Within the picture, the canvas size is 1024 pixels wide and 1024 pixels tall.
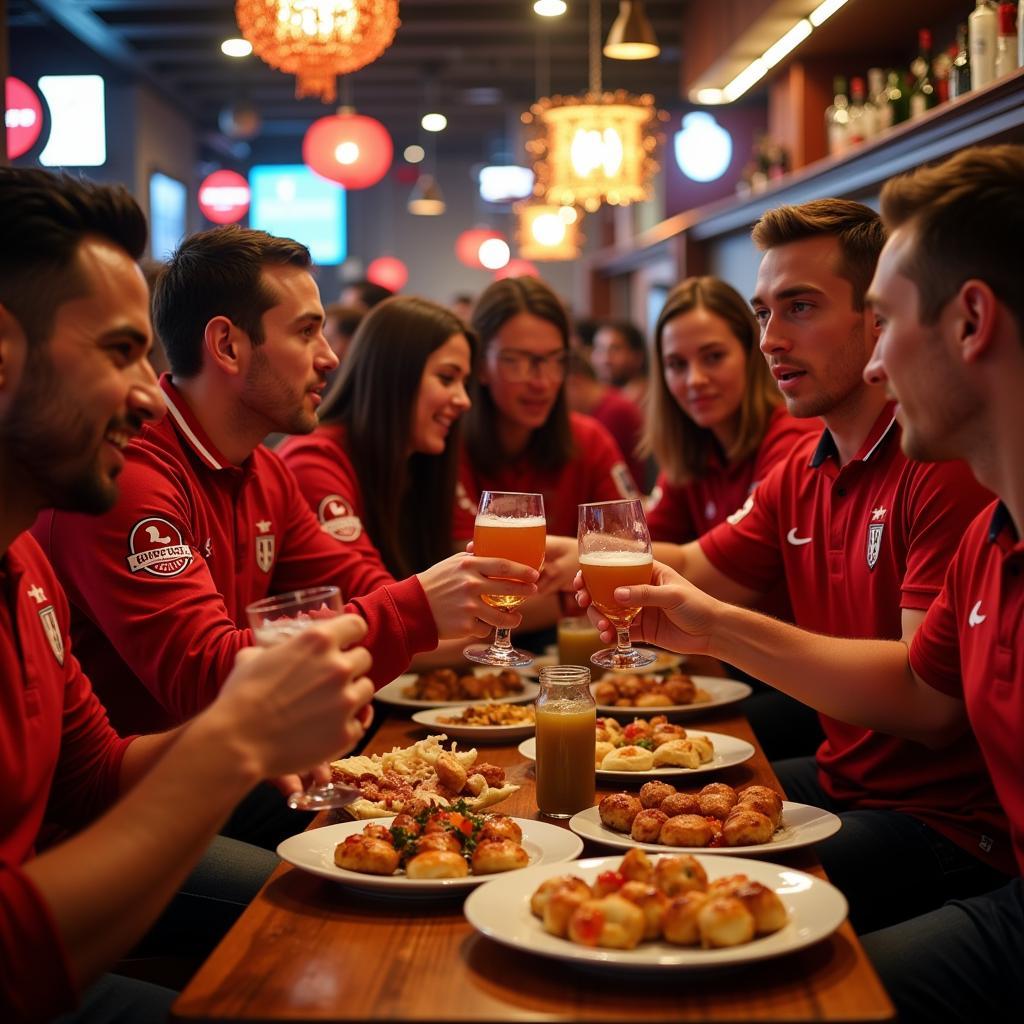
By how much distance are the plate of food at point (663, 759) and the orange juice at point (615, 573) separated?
0.24 meters

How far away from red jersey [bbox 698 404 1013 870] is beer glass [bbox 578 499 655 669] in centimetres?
54

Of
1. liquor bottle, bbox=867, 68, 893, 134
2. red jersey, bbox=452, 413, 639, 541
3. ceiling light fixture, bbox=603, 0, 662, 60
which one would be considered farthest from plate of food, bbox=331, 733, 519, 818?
ceiling light fixture, bbox=603, 0, 662, 60

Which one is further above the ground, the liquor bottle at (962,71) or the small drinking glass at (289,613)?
the liquor bottle at (962,71)

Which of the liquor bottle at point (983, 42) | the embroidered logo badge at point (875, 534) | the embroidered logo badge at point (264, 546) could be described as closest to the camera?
the embroidered logo badge at point (875, 534)

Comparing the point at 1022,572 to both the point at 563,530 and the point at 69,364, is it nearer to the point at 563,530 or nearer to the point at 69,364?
the point at 69,364

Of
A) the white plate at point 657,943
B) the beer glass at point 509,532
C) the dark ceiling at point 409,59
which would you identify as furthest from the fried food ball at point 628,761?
Result: the dark ceiling at point 409,59

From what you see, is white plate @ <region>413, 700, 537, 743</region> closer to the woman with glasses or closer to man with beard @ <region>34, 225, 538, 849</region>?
man with beard @ <region>34, 225, 538, 849</region>

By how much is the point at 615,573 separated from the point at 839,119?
4.34 metres

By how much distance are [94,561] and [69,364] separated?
781 millimetres

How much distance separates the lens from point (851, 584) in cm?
268

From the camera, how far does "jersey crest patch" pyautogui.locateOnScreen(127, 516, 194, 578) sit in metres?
2.38

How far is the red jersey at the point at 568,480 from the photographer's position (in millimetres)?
4516

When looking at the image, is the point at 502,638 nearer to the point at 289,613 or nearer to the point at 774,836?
the point at 774,836

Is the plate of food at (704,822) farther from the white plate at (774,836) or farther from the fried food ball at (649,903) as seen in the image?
the fried food ball at (649,903)
